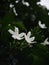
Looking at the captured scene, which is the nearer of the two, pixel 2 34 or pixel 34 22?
pixel 2 34

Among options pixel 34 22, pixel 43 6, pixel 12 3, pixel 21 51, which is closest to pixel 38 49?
pixel 21 51

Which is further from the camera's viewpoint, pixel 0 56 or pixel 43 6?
pixel 43 6

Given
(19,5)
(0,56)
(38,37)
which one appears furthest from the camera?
(19,5)

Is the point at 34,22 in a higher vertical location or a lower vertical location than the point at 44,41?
higher

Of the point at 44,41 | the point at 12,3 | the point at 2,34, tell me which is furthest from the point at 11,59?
the point at 12,3

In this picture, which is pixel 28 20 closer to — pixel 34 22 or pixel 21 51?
pixel 34 22

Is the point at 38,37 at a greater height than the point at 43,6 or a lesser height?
lesser

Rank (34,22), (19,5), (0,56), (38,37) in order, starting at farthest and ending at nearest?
(19,5), (34,22), (38,37), (0,56)

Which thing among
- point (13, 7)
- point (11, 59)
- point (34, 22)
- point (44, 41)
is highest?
point (13, 7)

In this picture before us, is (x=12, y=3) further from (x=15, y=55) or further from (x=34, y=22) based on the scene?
(x=15, y=55)
